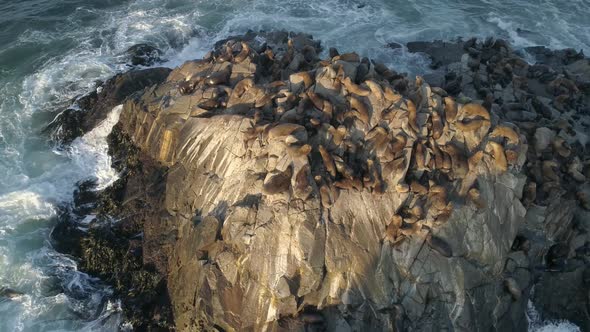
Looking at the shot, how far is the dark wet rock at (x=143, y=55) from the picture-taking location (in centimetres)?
2749

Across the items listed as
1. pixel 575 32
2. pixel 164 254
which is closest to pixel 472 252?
pixel 164 254

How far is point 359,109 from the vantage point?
1647 cm

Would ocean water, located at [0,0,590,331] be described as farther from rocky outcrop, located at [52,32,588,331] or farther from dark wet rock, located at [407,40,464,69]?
rocky outcrop, located at [52,32,588,331]

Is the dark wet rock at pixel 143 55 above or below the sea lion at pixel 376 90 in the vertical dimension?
below

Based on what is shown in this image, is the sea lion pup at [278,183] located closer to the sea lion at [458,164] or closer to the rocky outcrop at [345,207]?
the rocky outcrop at [345,207]

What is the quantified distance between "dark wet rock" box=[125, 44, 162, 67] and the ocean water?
0.54 meters

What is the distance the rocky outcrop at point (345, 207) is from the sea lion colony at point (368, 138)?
50mm

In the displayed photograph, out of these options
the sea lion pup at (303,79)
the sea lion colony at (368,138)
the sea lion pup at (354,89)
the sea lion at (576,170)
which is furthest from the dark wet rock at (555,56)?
the sea lion pup at (303,79)

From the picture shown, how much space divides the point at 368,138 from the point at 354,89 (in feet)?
6.38

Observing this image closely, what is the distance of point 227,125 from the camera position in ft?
56.3

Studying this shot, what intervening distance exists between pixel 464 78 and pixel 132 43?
19.3 m

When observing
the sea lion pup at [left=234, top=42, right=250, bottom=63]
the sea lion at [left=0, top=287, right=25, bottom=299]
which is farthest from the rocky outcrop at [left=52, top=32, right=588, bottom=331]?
the sea lion at [left=0, top=287, right=25, bottom=299]

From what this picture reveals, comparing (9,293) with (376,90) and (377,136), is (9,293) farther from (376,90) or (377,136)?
(376,90)

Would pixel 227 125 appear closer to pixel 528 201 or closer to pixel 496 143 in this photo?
pixel 496 143
